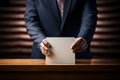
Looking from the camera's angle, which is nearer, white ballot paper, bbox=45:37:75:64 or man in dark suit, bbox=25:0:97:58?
white ballot paper, bbox=45:37:75:64

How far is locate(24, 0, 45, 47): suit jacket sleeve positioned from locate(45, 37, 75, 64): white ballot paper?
0.29 metres

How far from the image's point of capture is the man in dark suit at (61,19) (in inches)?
85.5

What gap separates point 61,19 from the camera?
2.21 metres

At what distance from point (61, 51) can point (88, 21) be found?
0.45m

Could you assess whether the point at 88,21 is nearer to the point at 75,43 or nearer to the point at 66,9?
the point at 66,9

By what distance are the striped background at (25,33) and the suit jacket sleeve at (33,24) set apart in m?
1.74

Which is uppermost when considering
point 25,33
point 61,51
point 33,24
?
point 33,24

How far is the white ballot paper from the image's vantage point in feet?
5.85

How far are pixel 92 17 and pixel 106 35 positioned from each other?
1.87 m

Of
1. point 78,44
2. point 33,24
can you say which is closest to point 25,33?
point 33,24

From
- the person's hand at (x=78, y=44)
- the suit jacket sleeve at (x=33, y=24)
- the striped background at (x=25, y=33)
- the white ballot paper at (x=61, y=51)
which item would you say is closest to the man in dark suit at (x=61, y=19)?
the suit jacket sleeve at (x=33, y=24)

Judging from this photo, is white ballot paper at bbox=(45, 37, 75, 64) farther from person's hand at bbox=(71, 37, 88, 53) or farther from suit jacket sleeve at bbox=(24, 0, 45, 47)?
suit jacket sleeve at bbox=(24, 0, 45, 47)

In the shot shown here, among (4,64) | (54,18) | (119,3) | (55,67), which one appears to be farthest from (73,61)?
(119,3)

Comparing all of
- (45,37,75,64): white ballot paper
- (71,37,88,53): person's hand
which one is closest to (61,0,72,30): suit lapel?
(71,37,88,53): person's hand
